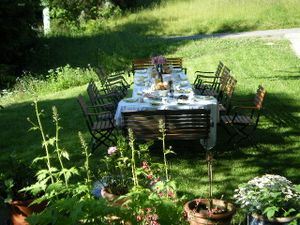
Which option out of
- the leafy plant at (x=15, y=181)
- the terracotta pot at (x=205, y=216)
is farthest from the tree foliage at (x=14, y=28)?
the terracotta pot at (x=205, y=216)

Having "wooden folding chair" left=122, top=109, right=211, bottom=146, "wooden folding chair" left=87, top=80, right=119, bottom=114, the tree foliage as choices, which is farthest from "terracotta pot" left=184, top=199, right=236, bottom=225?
the tree foliage

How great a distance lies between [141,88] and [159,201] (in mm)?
5802

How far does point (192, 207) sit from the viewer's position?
174 inches

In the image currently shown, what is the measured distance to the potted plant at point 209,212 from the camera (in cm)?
421

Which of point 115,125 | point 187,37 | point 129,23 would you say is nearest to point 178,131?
point 115,125

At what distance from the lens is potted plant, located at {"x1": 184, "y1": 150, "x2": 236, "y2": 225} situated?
421 cm

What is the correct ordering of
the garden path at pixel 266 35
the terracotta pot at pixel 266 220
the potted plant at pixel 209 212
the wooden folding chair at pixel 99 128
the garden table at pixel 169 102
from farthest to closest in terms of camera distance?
1. the garden path at pixel 266 35
2. the wooden folding chair at pixel 99 128
3. the garden table at pixel 169 102
4. the potted plant at pixel 209 212
5. the terracotta pot at pixel 266 220

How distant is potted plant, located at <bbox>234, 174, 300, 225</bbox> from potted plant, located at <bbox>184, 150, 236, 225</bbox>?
200 millimetres

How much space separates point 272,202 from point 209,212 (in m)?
0.55

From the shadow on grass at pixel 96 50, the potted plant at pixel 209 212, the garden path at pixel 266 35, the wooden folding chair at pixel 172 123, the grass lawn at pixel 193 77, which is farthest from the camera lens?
the garden path at pixel 266 35

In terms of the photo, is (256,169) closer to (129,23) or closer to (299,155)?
(299,155)

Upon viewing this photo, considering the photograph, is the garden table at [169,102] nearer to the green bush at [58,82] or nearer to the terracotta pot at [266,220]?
the terracotta pot at [266,220]

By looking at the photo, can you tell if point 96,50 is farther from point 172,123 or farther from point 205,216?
point 205,216

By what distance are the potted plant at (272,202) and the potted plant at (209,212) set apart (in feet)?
0.66
